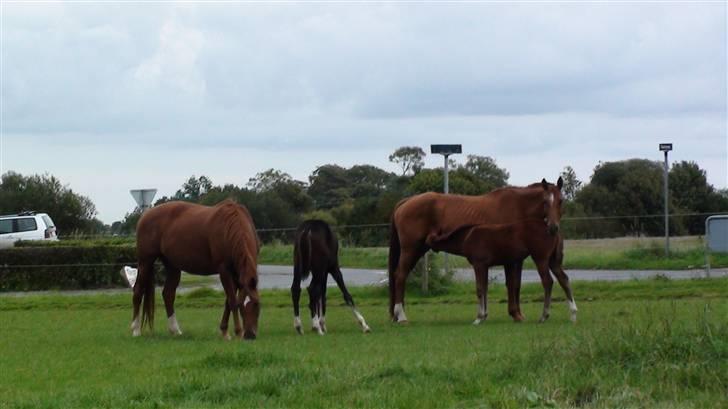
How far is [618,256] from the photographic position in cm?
3388

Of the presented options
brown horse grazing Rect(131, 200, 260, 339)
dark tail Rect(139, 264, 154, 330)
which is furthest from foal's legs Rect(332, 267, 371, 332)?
dark tail Rect(139, 264, 154, 330)

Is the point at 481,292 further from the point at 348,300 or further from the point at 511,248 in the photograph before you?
the point at 348,300

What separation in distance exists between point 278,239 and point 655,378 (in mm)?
35964

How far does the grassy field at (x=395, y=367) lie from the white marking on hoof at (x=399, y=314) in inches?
41.3

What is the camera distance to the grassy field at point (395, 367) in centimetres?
953

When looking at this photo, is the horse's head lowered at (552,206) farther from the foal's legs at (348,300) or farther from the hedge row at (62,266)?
the hedge row at (62,266)

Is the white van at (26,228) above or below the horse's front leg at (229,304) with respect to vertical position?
above

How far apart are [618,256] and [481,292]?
1697 cm

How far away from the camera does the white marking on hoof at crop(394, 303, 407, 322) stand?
1842cm

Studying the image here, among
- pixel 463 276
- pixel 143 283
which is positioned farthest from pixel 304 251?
pixel 463 276

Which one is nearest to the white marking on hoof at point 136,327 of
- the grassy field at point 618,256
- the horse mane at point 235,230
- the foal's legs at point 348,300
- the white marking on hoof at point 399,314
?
the horse mane at point 235,230

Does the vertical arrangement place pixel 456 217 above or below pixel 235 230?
above

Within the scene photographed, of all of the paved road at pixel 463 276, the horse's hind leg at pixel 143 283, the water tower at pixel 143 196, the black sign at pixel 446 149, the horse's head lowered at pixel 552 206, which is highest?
the black sign at pixel 446 149

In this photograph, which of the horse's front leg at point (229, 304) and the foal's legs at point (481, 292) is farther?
the foal's legs at point (481, 292)
